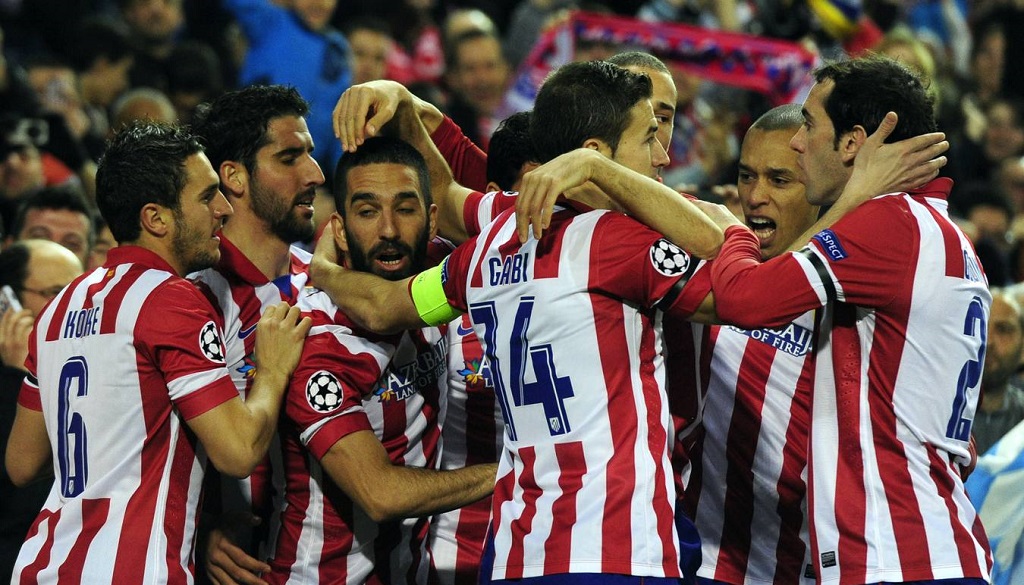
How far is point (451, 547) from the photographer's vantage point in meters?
5.34

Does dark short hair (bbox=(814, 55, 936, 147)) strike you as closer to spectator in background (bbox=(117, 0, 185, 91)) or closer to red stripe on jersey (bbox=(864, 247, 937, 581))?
red stripe on jersey (bbox=(864, 247, 937, 581))

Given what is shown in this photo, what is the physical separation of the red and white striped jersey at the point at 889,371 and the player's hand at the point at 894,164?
0.06 meters

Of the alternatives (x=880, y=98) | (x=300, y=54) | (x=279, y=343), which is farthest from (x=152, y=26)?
(x=880, y=98)

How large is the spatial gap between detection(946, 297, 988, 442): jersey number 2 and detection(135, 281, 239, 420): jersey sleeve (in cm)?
233

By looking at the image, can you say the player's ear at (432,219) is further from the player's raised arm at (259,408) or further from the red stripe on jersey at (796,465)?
the red stripe on jersey at (796,465)

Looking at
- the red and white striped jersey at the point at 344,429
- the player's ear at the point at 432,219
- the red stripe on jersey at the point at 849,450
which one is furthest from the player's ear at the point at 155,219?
the red stripe on jersey at the point at 849,450

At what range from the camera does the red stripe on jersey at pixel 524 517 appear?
13.5ft

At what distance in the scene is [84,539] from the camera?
4473 mm

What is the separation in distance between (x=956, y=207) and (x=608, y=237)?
8602 millimetres

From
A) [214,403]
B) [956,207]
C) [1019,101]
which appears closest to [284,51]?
[956,207]

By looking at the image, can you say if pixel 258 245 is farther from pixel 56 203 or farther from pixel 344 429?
pixel 56 203

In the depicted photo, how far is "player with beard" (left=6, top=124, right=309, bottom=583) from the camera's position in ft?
14.5

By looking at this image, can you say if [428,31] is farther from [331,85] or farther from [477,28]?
[331,85]

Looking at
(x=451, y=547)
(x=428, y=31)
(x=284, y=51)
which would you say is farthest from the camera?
(x=428, y=31)
